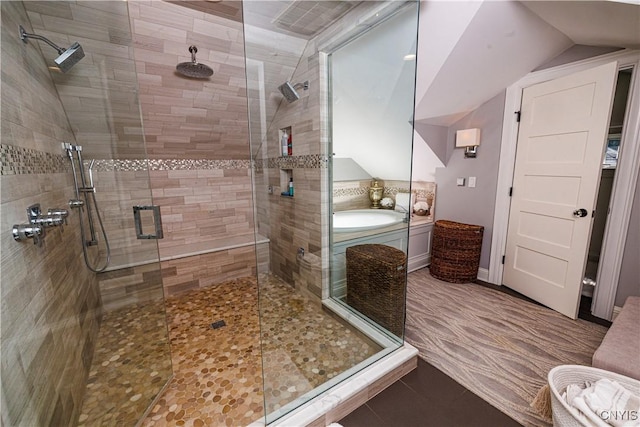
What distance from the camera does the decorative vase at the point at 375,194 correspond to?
2.58 metres

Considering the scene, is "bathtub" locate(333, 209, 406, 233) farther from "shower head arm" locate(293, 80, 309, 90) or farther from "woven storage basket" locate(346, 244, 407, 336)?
"shower head arm" locate(293, 80, 309, 90)

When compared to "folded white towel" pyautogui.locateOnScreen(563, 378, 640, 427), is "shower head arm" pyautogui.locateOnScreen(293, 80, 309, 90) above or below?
above

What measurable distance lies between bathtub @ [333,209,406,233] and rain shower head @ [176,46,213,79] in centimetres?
158

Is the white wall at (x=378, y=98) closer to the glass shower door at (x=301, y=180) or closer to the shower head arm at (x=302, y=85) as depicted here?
the glass shower door at (x=301, y=180)

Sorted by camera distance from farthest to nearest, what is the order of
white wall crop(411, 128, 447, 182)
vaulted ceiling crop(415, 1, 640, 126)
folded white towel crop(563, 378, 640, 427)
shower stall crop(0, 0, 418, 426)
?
white wall crop(411, 128, 447, 182) < vaulted ceiling crop(415, 1, 640, 126) < shower stall crop(0, 0, 418, 426) < folded white towel crop(563, 378, 640, 427)

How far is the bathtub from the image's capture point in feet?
7.63

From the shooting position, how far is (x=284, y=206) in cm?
253

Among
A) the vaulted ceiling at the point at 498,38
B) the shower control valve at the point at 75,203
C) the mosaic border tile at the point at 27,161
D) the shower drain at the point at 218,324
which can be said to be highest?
the vaulted ceiling at the point at 498,38

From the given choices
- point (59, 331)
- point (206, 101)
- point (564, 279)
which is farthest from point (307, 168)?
point (564, 279)

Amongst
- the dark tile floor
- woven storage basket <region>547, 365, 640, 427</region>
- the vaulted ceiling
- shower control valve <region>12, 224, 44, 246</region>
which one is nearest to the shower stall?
shower control valve <region>12, 224, 44, 246</region>

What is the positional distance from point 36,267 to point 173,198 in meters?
1.89

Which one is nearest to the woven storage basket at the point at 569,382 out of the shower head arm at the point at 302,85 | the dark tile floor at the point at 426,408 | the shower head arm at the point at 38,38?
the dark tile floor at the point at 426,408

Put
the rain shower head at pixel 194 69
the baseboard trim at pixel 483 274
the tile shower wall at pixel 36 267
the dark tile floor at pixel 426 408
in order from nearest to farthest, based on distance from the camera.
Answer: the tile shower wall at pixel 36 267, the dark tile floor at pixel 426 408, the rain shower head at pixel 194 69, the baseboard trim at pixel 483 274

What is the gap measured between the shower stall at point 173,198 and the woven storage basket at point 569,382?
737 mm
